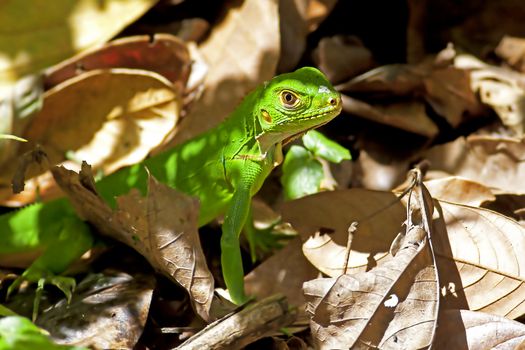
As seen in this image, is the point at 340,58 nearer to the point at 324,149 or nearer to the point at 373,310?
the point at 324,149

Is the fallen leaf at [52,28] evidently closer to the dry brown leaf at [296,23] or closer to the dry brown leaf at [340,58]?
the dry brown leaf at [296,23]

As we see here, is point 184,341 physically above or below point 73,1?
below

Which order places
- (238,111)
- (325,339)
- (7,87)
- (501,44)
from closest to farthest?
(325,339), (238,111), (7,87), (501,44)

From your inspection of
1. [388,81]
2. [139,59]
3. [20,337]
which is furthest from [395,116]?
[20,337]

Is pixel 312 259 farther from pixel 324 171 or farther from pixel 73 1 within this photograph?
pixel 73 1

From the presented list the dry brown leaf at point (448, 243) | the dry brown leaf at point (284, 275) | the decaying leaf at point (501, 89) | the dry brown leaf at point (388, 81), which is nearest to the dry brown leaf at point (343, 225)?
the dry brown leaf at point (448, 243)

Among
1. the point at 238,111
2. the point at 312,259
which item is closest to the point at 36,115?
the point at 238,111

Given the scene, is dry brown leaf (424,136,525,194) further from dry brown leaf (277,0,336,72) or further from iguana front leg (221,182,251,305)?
iguana front leg (221,182,251,305)
